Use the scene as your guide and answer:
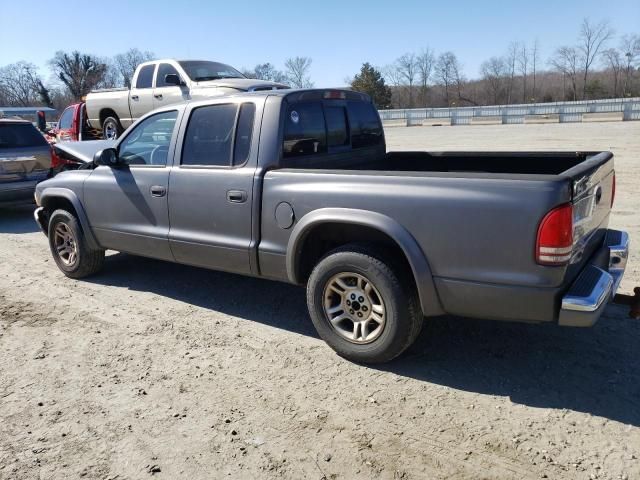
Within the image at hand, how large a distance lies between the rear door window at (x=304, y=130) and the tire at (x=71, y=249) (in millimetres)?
2683

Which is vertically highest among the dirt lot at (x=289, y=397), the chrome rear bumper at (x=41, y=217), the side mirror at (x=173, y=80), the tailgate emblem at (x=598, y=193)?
the side mirror at (x=173, y=80)

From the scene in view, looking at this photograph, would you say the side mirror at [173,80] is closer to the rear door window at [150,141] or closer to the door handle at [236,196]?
the rear door window at [150,141]

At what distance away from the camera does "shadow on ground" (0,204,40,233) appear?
8984 mm

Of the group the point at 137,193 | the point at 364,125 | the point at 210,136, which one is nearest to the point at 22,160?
the point at 137,193

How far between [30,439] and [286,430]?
56.8 inches

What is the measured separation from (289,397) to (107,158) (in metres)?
2.95

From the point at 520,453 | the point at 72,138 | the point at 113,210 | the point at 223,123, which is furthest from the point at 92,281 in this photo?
the point at 72,138

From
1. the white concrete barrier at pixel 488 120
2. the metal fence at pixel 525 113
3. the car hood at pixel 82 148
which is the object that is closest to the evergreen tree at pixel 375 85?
the metal fence at pixel 525 113

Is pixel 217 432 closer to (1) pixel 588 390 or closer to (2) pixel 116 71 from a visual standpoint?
(1) pixel 588 390

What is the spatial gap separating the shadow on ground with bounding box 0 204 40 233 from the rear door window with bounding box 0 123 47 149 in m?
1.32

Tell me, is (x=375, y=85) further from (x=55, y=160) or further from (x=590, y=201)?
(x=590, y=201)

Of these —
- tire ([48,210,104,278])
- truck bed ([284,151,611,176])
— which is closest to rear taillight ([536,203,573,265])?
truck bed ([284,151,611,176])

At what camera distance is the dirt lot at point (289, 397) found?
2791 mm

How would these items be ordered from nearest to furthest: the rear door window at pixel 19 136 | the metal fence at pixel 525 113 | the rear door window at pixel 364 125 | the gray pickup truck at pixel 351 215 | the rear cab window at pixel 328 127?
the gray pickup truck at pixel 351 215 < the rear cab window at pixel 328 127 < the rear door window at pixel 364 125 < the rear door window at pixel 19 136 < the metal fence at pixel 525 113
